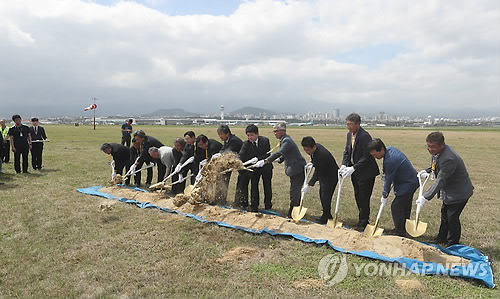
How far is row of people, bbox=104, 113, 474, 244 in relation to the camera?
478 centimetres

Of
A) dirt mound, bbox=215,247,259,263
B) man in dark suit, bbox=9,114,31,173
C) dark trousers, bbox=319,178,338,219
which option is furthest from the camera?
man in dark suit, bbox=9,114,31,173

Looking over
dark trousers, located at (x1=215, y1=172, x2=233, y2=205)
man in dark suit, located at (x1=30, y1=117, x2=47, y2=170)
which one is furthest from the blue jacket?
man in dark suit, located at (x1=30, y1=117, x2=47, y2=170)

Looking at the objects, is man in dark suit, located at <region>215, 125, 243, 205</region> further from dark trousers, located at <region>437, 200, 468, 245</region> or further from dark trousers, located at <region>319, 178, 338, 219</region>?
dark trousers, located at <region>437, 200, 468, 245</region>

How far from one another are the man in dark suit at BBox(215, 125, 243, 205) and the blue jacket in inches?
128

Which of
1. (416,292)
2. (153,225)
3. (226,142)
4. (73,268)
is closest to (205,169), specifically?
(226,142)

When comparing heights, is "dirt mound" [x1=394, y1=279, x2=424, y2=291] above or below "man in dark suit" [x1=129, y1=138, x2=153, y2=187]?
below

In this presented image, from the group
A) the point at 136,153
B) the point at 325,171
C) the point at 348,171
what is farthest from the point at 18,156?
the point at 348,171

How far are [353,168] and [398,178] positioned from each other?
735 mm

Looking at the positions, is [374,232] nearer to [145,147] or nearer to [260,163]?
[260,163]

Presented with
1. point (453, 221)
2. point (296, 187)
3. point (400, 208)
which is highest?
point (296, 187)

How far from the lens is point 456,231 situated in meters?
4.99

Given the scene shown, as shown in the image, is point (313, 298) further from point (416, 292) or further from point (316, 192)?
point (316, 192)

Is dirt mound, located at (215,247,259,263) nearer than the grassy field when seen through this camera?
No

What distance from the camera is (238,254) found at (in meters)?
4.76
